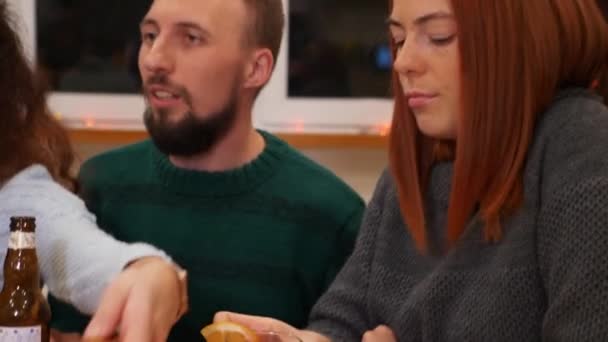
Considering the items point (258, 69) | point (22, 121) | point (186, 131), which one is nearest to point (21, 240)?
point (22, 121)

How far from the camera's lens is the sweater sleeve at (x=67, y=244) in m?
1.27

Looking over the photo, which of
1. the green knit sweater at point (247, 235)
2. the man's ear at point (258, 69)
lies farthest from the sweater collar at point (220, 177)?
the man's ear at point (258, 69)

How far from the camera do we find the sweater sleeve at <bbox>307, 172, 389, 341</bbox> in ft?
4.77

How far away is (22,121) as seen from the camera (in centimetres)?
159

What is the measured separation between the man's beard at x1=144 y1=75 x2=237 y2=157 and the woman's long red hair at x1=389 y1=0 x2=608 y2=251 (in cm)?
65

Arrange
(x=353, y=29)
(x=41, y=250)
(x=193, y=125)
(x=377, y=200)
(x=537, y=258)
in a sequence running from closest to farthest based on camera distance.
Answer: (x=537, y=258)
(x=41, y=250)
(x=377, y=200)
(x=193, y=125)
(x=353, y=29)

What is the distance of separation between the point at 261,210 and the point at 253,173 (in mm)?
77

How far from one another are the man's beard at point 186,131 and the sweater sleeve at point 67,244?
29 centimetres

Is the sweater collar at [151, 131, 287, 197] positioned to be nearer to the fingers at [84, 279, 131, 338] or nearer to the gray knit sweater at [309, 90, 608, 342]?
the gray knit sweater at [309, 90, 608, 342]

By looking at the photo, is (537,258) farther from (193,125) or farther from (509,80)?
(193,125)

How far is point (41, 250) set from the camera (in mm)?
1371

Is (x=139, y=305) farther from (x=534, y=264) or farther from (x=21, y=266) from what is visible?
(x=534, y=264)

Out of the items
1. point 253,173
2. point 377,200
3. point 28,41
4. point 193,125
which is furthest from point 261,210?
point 28,41

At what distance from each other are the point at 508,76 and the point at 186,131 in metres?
0.73
